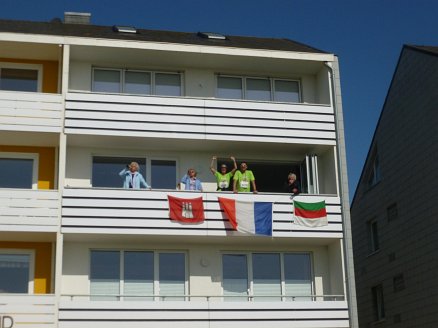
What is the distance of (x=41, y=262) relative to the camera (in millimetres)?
23609

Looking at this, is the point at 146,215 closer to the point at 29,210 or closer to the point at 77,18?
the point at 29,210

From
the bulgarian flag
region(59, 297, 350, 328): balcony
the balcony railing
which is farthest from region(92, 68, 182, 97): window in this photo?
region(59, 297, 350, 328): balcony

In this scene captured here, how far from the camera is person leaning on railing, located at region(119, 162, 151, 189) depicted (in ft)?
78.9

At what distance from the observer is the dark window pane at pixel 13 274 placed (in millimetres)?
23250

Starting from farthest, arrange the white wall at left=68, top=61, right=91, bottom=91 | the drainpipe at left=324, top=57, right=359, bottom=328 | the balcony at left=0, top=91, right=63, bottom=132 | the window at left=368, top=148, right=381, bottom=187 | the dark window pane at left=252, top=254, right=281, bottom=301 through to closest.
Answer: the window at left=368, top=148, right=381, bottom=187
the white wall at left=68, top=61, right=91, bottom=91
the dark window pane at left=252, top=254, right=281, bottom=301
the drainpipe at left=324, top=57, right=359, bottom=328
the balcony at left=0, top=91, right=63, bottom=132

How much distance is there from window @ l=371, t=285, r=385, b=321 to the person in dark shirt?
393 inches

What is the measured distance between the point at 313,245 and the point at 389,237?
8498 millimetres

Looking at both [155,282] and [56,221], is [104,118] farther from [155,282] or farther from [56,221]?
[155,282]

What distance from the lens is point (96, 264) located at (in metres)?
23.9

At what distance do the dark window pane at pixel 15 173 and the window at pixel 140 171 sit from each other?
183 cm

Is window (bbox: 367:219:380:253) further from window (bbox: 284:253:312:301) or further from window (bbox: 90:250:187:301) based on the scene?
window (bbox: 90:250:187:301)

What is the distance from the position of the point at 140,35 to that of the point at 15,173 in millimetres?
5908

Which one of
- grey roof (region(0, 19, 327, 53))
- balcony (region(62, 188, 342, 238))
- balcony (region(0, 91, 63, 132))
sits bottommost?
balcony (region(62, 188, 342, 238))

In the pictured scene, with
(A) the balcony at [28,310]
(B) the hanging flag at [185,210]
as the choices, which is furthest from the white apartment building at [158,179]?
(B) the hanging flag at [185,210]
